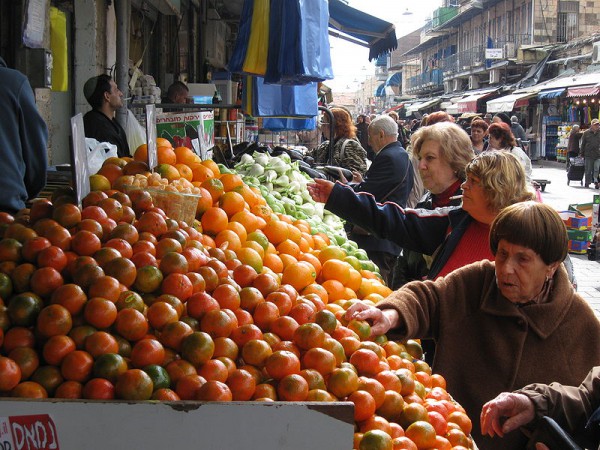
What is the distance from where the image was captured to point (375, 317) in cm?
235

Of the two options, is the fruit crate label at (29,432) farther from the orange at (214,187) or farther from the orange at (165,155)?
the orange at (165,155)

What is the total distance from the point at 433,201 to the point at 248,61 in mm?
2300

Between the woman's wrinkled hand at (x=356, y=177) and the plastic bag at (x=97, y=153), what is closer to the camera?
the plastic bag at (x=97, y=153)

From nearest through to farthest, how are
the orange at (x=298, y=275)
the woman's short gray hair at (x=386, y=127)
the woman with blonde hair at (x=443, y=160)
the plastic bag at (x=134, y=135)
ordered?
the orange at (x=298, y=275), the woman with blonde hair at (x=443, y=160), the plastic bag at (x=134, y=135), the woman's short gray hair at (x=386, y=127)

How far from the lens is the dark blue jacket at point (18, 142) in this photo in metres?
3.04

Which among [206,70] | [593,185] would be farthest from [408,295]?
[593,185]

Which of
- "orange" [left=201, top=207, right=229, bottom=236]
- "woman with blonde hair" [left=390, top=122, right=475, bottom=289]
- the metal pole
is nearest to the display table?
"orange" [left=201, top=207, right=229, bottom=236]

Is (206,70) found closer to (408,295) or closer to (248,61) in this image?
(248,61)

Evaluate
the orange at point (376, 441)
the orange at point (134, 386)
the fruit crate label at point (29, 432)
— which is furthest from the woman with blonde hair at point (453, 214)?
the fruit crate label at point (29, 432)

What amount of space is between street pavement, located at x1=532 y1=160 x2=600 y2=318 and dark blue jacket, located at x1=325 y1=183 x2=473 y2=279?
3951mm

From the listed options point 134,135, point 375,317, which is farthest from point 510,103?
point 375,317

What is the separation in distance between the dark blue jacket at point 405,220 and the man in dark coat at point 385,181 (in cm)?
203

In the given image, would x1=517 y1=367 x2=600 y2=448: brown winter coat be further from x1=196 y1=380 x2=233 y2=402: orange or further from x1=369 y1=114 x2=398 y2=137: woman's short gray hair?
x1=369 y1=114 x2=398 y2=137: woman's short gray hair

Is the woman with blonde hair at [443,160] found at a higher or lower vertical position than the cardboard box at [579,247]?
higher
